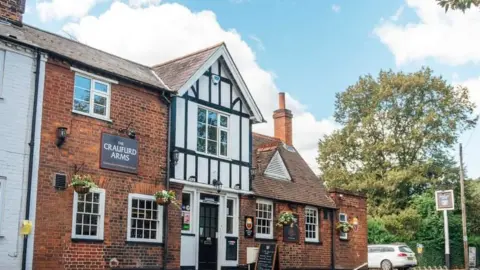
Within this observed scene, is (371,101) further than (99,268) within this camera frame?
Yes

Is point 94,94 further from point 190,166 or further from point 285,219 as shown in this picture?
point 285,219

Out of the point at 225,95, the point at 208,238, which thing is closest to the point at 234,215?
the point at 208,238

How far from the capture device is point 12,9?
15211 millimetres

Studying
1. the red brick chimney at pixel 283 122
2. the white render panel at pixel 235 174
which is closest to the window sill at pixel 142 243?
the white render panel at pixel 235 174

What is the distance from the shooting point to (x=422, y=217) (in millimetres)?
41531

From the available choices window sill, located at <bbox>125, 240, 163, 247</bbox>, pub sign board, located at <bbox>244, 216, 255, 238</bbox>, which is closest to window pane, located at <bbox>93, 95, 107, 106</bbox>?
window sill, located at <bbox>125, 240, 163, 247</bbox>

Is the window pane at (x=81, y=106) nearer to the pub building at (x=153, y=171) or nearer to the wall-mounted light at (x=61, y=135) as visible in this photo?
the pub building at (x=153, y=171)

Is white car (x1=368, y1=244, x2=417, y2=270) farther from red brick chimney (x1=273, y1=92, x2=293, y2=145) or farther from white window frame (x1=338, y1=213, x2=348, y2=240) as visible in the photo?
red brick chimney (x1=273, y1=92, x2=293, y2=145)

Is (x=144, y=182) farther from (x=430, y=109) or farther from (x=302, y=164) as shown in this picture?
(x=430, y=109)

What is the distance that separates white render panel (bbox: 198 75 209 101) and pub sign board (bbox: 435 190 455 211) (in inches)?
741

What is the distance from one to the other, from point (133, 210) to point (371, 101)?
1320 inches

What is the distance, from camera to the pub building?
47.1 feet

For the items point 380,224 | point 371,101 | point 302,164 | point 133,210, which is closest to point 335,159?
point 371,101

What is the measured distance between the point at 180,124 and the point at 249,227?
4.75m
